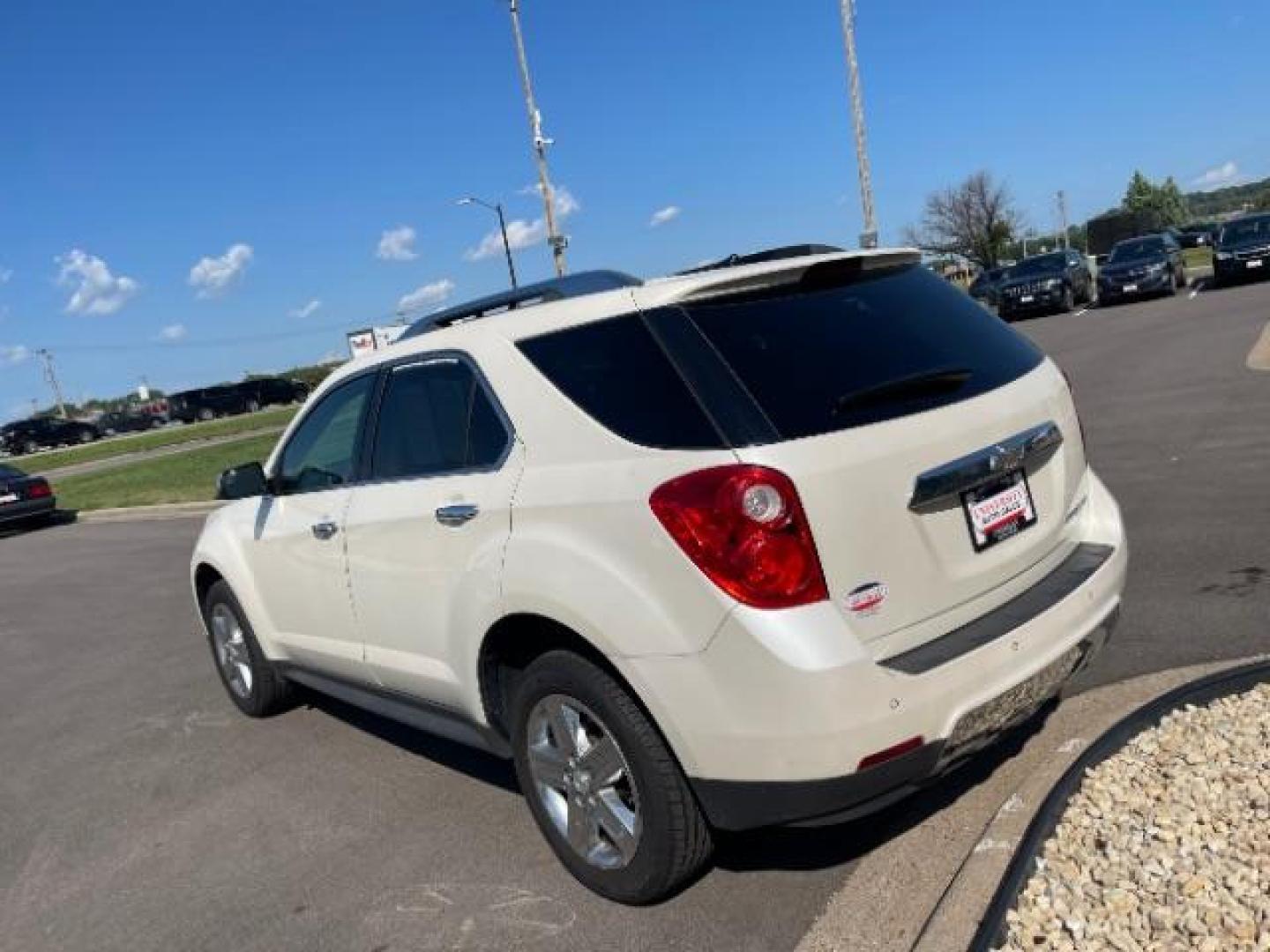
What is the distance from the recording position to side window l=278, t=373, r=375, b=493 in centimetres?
434

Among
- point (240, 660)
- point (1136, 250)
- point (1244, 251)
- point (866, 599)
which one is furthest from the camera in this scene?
point (1136, 250)

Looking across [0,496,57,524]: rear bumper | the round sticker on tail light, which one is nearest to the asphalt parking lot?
the round sticker on tail light

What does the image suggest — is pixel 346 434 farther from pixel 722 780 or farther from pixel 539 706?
pixel 722 780

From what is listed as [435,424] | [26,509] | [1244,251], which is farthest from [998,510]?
[1244,251]

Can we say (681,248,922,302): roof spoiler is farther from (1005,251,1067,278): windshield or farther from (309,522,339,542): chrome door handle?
(1005,251,1067,278): windshield

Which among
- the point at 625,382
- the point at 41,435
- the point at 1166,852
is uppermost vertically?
the point at 41,435

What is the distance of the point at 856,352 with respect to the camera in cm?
312

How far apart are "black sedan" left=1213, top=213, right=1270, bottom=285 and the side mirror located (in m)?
24.7

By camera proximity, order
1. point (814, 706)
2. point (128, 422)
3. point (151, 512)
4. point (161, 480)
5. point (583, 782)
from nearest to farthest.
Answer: point (814, 706) → point (583, 782) → point (151, 512) → point (161, 480) → point (128, 422)

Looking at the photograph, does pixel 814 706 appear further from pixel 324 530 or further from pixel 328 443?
pixel 328 443

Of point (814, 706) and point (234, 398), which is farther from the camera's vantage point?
point (234, 398)

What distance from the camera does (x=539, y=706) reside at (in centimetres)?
331

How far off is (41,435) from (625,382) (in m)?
66.9

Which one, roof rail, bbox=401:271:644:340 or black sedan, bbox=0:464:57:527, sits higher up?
roof rail, bbox=401:271:644:340
